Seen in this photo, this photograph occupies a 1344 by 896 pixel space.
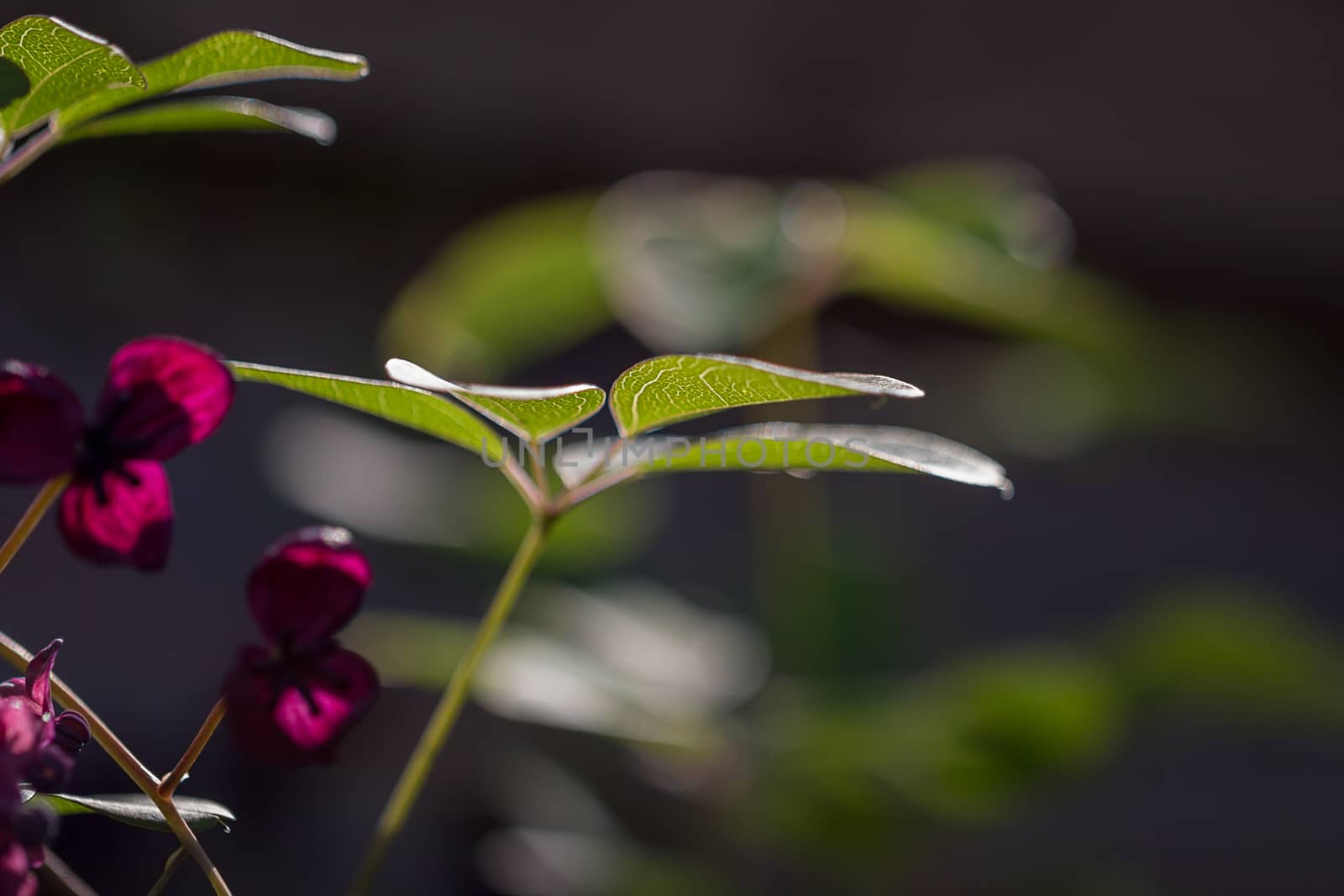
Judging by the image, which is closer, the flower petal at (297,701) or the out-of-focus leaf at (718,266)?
the flower petal at (297,701)

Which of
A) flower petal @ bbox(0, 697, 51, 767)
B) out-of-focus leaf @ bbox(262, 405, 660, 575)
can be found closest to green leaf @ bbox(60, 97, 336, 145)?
flower petal @ bbox(0, 697, 51, 767)

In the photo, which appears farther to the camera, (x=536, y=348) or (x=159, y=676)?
(x=159, y=676)

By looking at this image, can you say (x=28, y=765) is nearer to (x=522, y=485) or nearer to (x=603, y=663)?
(x=522, y=485)

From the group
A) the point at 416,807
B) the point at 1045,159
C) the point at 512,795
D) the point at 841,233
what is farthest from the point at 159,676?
the point at 1045,159

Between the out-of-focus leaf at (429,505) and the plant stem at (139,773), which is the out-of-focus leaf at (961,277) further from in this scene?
the plant stem at (139,773)

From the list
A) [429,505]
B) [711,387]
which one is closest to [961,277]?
[429,505]

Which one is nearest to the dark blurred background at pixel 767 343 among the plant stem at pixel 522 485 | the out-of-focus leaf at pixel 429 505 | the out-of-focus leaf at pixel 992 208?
the out-of-focus leaf at pixel 429 505

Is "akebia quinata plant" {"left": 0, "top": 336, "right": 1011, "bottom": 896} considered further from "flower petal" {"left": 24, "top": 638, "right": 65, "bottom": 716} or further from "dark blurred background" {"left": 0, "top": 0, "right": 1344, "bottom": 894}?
"dark blurred background" {"left": 0, "top": 0, "right": 1344, "bottom": 894}

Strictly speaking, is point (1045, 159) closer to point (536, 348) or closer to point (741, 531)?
point (741, 531)
